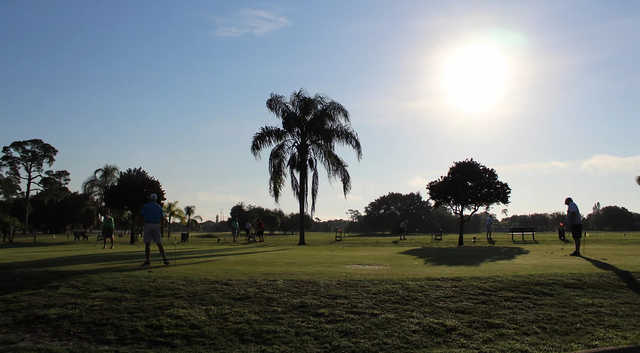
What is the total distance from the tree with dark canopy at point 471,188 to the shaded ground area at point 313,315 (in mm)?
26463

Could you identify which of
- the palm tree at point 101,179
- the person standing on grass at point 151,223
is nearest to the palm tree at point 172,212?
the palm tree at point 101,179

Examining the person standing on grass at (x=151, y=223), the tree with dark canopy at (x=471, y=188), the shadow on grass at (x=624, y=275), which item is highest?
the tree with dark canopy at (x=471, y=188)

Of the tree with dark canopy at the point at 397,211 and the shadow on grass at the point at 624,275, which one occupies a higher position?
the tree with dark canopy at the point at 397,211

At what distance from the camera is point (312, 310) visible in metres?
8.90

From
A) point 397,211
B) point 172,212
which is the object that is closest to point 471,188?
point 172,212

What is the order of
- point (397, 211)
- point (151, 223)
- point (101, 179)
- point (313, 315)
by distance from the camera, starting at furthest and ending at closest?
point (397, 211) → point (101, 179) → point (151, 223) → point (313, 315)

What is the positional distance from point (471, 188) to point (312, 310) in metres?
A: 30.8

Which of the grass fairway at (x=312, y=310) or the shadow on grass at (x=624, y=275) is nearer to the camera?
the grass fairway at (x=312, y=310)

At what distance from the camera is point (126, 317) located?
8.52 m

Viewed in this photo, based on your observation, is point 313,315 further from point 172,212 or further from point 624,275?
point 172,212

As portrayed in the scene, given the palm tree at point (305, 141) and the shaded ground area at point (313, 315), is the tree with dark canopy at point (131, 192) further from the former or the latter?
the shaded ground area at point (313, 315)

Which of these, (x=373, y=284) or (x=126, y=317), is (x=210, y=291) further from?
(x=373, y=284)

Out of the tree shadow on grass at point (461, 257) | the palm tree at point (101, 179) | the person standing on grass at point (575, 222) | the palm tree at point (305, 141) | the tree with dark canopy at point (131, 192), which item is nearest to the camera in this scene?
the tree shadow on grass at point (461, 257)

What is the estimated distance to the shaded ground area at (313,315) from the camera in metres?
7.75
